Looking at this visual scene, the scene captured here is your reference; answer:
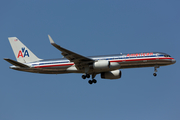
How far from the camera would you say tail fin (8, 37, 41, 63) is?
46644mm

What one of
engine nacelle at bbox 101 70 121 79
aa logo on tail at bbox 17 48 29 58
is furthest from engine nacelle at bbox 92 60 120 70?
aa logo on tail at bbox 17 48 29 58

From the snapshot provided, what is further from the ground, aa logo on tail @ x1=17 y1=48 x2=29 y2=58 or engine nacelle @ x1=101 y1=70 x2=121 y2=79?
aa logo on tail @ x1=17 y1=48 x2=29 y2=58

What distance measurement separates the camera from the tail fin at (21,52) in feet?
153

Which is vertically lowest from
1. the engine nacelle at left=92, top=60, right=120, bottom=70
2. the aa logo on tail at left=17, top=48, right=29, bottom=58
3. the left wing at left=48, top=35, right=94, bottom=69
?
the engine nacelle at left=92, top=60, right=120, bottom=70

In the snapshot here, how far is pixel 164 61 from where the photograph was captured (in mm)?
43844

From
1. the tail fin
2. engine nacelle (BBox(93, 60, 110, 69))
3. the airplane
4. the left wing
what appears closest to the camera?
the left wing

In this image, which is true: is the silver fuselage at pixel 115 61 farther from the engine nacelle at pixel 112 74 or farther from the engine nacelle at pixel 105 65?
the engine nacelle at pixel 112 74

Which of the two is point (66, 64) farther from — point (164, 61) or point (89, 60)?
point (164, 61)

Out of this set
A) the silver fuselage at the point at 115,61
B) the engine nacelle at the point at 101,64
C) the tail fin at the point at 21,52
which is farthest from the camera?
the tail fin at the point at 21,52

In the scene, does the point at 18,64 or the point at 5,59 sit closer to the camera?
the point at 5,59

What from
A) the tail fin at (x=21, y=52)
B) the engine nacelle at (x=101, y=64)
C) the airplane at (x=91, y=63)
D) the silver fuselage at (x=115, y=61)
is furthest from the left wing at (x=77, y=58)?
the tail fin at (x=21, y=52)

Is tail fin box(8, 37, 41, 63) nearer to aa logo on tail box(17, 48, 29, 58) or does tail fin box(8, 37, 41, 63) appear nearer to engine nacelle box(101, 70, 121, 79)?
aa logo on tail box(17, 48, 29, 58)

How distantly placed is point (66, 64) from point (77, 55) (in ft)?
13.0

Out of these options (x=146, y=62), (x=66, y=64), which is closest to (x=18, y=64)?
(x=66, y=64)
